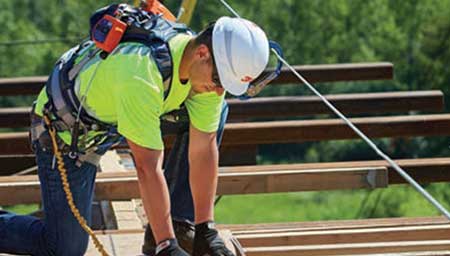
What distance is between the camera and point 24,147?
7.79 metres

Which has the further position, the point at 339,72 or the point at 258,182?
the point at 339,72

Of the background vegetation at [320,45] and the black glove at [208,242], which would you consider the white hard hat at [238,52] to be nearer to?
the black glove at [208,242]

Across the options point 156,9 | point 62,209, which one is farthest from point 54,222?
point 156,9

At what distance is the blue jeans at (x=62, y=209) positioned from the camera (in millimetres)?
5445

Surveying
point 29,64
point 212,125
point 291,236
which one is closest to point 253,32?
point 212,125

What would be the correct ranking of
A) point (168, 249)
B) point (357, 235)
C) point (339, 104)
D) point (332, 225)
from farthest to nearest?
point (339, 104) → point (332, 225) → point (357, 235) → point (168, 249)

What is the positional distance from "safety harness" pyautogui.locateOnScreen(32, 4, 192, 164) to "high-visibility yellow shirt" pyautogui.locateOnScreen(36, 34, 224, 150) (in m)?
0.03

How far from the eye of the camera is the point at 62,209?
5453mm

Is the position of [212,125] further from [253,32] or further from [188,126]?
[253,32]

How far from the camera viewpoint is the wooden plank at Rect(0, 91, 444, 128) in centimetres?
874

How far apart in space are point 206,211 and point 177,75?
759 millimetres

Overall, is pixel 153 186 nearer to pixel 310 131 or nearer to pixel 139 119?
pixel 139 119

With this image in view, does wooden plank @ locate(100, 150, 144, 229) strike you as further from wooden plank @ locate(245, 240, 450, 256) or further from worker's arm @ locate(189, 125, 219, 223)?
worker's arm @ locate(189, 125, 219, 223)

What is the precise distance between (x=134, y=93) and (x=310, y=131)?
11.1ft
